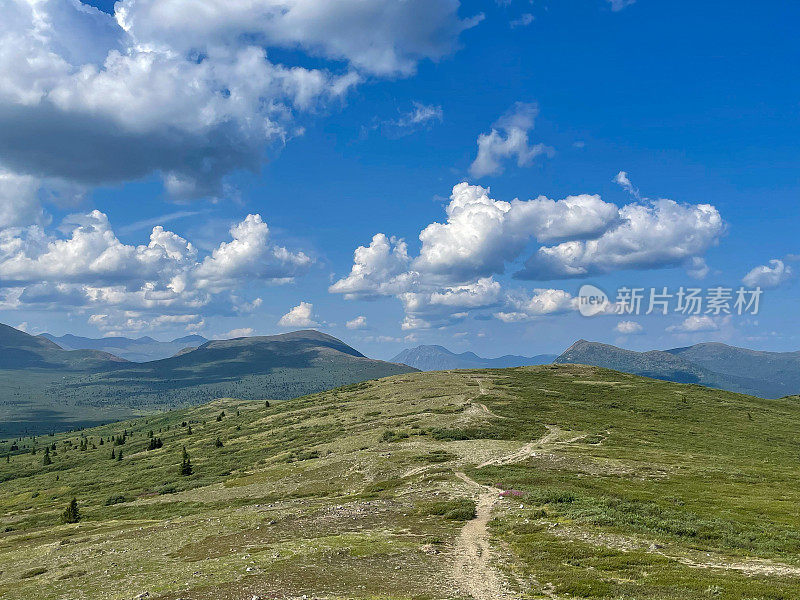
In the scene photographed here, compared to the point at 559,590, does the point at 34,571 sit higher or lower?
lower

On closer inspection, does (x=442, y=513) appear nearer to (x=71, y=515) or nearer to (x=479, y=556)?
(x=479, y=556)

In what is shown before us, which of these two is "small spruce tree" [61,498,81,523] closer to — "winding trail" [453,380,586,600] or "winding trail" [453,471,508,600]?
"winding trail" [453,380,586,600]

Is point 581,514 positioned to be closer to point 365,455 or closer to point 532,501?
point 532,501

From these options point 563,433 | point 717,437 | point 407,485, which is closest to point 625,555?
point 407,485

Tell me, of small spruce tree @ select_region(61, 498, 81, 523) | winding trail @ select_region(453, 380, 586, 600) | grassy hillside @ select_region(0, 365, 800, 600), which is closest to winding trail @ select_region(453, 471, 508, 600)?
winding trail @ select_region(453, 380, 586, 600)

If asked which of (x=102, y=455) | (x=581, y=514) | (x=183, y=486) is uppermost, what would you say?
(x=581, y=514)

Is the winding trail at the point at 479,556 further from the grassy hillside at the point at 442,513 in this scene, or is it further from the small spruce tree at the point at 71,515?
the small spruce tree at the point at 71,515

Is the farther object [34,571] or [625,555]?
[34,571]

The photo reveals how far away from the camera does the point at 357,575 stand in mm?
27297

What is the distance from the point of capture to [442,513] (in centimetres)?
4231

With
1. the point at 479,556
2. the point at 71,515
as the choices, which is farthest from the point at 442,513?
the point at 71,515

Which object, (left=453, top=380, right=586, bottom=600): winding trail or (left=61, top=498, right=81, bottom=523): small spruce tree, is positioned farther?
(left=61, top=498, right=81, bottom=523): small spruce tree

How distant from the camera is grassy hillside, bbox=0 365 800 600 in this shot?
2628cm

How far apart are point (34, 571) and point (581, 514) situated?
44.8 m
